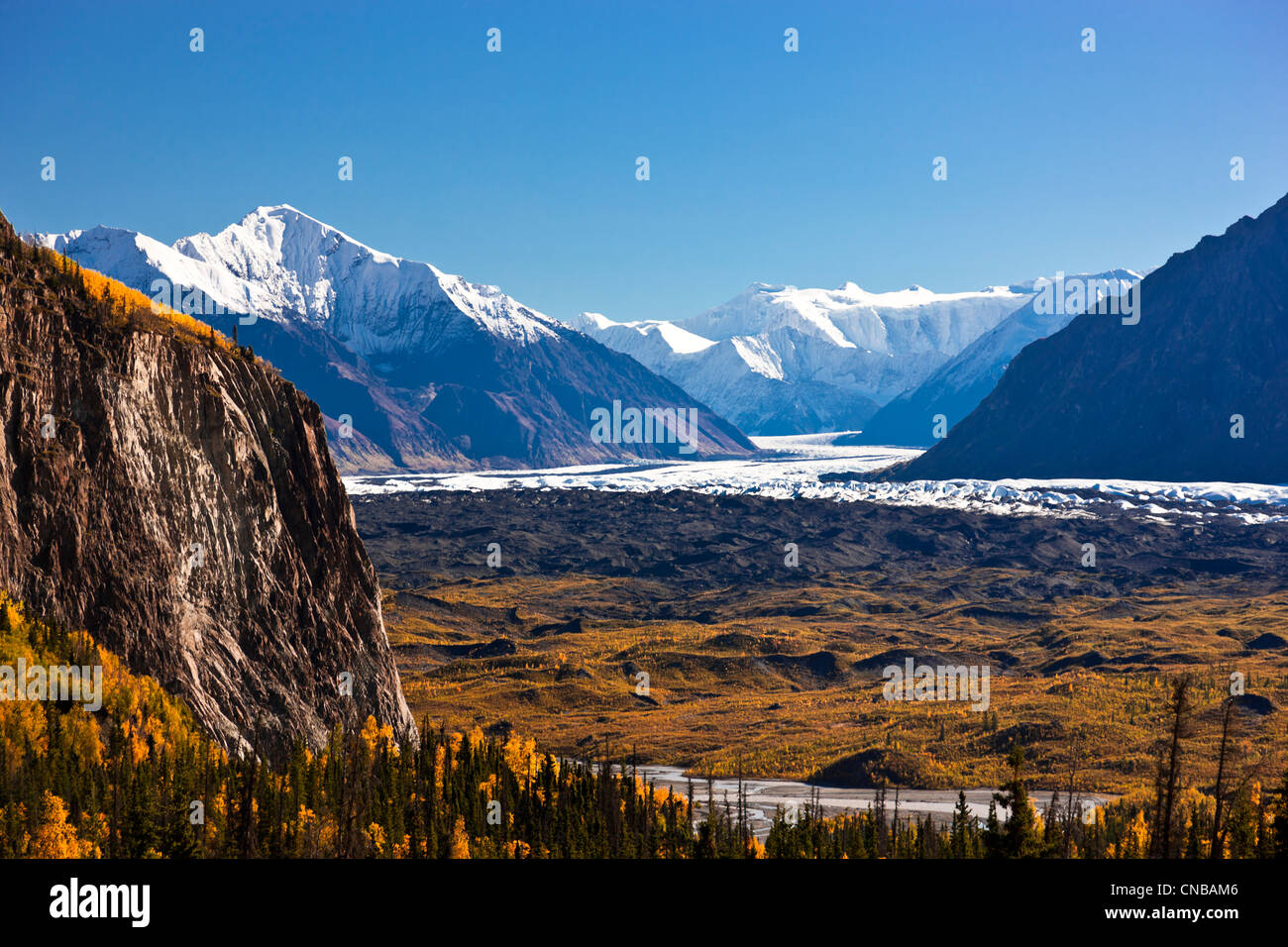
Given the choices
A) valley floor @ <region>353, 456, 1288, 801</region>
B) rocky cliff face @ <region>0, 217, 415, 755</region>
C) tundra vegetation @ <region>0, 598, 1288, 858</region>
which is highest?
rocky cliff face @ <region>0, 217, 415, 755</region>

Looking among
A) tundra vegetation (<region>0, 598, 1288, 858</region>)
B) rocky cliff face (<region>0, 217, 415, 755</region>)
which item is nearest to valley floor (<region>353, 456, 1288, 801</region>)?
tundra vegetation (<region>0, 598, 1288, 858</region>)

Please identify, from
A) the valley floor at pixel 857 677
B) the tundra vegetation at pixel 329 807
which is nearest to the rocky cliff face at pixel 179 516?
the tundra vegetation at pixel 329 807

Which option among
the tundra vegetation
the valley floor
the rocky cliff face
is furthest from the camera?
the valley floor

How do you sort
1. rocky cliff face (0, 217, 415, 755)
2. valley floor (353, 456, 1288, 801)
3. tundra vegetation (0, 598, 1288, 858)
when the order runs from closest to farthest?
tundra vegetation (0, 598, 1288, 858), rocky cliff face (0, 217, 415, 755), valley floor (353, 456, 1288, 801)

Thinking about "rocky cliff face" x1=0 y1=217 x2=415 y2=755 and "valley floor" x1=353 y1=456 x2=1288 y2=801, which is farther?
"valley floor" x1=353 y1=456 x2=1288 y2=801

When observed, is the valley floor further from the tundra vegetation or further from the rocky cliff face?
the rocky cliff face

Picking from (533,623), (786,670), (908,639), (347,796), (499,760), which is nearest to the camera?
(347,796)

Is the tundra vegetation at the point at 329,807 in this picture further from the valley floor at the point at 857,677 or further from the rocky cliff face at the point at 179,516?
the valley floor at the point at 857,677
